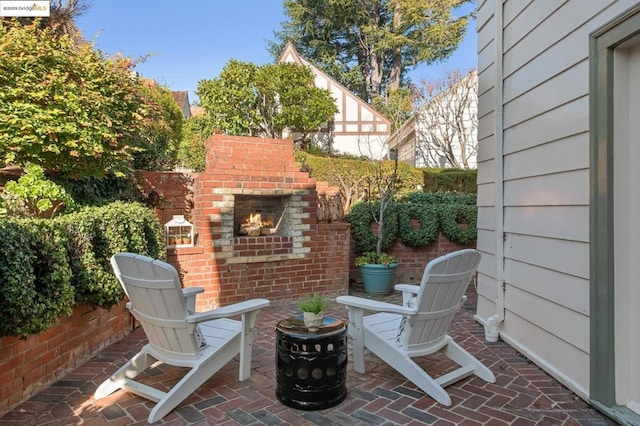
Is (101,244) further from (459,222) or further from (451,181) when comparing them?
(451,181)

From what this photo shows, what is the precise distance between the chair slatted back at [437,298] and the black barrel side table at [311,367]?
18.8 inches

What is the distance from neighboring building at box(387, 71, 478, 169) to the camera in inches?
507

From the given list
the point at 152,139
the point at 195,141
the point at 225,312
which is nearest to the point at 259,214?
the point at 152,139

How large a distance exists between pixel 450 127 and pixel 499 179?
404 inches

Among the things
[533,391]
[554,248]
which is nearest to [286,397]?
[533,391]

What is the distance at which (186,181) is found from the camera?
5.28 metres

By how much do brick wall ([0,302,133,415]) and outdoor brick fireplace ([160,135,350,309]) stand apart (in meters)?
1.33

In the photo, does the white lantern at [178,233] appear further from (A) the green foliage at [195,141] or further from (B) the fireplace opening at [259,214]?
(A) the green foliage at [195,141]

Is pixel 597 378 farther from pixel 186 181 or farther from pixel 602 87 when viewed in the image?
pixel 186 181

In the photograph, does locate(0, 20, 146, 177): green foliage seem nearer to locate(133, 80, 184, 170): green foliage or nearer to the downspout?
locate(133, 80, 184, 170): green foliage

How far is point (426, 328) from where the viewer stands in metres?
2.60

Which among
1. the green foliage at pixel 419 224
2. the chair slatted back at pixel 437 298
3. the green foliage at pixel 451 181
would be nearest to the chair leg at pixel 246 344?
the chair slatted back at pixel 437 298

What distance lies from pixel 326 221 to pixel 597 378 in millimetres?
3839

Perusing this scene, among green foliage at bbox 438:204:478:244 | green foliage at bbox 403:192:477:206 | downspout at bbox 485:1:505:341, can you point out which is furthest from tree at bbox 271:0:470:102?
downspout at bbox 485:1:505:341
